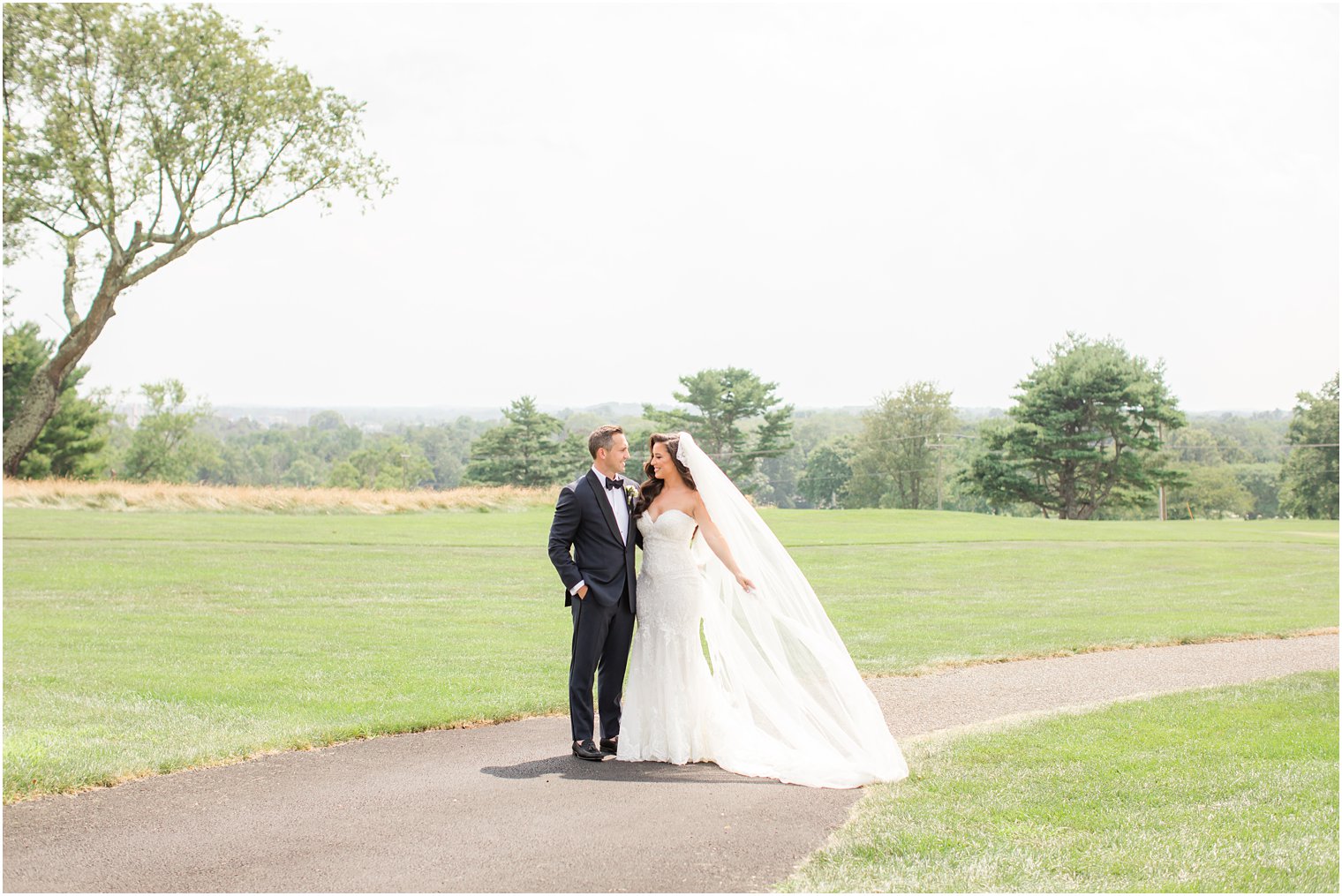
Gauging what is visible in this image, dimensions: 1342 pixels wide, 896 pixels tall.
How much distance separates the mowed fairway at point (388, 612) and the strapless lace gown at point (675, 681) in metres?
2.39

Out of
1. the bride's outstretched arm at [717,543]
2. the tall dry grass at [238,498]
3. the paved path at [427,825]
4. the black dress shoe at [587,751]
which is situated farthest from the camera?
the tall dry grass at [238,498]

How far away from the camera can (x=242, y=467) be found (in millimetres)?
124812

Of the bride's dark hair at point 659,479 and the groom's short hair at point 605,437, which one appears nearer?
the groom's short hair at point 605,437

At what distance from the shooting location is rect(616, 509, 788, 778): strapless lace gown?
25.4 feet

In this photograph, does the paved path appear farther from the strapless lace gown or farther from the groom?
the groom

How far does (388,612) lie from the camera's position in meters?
18.5

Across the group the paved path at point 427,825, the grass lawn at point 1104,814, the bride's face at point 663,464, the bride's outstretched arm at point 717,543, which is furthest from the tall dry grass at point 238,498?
the grass lawn at point 1104,814

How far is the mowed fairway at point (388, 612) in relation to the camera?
983 cm

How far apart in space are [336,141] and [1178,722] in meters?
27.0

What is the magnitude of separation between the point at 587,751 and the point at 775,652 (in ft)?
4.68

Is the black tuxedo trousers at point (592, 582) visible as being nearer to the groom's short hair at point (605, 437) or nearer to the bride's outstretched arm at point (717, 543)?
the groom's short hair at point (605, 437)

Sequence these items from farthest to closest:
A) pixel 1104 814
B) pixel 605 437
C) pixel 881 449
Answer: pixel 881 449
pixel 605 437
pixel 1104 814

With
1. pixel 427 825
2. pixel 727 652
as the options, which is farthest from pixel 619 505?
pixel 427 825

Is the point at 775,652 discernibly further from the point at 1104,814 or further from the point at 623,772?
the point at 1104,814
